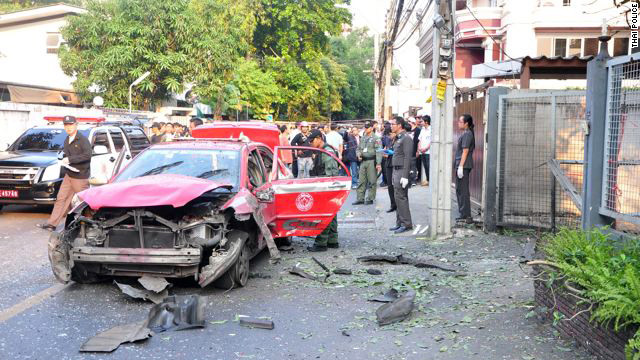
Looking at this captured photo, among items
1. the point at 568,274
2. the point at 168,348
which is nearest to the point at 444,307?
the point at 568,274

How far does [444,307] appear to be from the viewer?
6.48 metres

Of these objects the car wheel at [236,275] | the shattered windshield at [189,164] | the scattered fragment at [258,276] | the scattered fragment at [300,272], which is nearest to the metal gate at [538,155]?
the scattered fragment at [300,272]

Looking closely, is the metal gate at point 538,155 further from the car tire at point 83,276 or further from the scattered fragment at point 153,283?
the car tire at point 83,276

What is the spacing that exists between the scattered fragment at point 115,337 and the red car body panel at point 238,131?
7.32m

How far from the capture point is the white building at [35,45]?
31.3 m

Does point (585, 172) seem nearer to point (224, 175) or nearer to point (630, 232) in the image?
point (630, 232)

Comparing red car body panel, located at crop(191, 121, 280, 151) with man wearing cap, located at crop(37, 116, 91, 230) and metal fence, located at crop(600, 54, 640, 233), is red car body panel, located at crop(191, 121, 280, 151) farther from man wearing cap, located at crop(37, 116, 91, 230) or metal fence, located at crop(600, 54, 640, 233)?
metal fence, located at crop(600, 54, 640, 233)

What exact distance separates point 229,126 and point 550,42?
1809 cm

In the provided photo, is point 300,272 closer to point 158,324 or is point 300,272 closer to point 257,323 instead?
point 257,323

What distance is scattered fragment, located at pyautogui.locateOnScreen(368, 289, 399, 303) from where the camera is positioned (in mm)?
6746

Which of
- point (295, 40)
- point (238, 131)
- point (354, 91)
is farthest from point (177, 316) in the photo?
point (354, 91)

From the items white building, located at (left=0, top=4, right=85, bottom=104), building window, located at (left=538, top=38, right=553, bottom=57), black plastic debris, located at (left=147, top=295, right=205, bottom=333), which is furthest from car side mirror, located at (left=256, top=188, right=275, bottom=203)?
white building, located at (left=0, top=4, right=85, bottom=104)

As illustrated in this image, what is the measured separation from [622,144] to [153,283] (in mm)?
4627

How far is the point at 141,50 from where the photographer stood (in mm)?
26297
